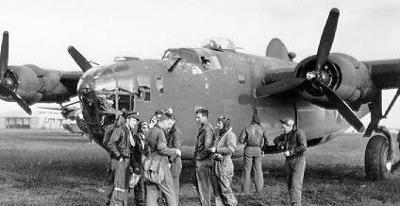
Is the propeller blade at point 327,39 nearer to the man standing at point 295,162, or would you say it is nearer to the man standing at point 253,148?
the man standing at point 253,148

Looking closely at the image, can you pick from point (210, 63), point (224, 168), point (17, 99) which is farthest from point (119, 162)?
point (17, 99)

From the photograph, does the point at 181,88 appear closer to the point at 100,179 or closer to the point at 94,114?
the point at 94,114

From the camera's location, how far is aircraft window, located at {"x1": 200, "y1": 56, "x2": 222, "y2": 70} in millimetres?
12109

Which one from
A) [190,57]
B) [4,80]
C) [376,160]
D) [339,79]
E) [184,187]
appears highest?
[190,57]

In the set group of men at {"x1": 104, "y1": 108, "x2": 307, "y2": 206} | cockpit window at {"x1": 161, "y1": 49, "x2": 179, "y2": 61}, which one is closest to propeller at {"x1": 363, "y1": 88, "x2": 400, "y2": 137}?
group of men at {"x1": 104, "y1": 108, "x2": 307, "y2": 206}

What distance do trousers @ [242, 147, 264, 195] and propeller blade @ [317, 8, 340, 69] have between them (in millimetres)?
2550

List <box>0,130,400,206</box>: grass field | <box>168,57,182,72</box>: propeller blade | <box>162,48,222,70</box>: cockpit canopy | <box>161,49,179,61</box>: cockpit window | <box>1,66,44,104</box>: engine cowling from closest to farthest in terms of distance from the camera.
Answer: <box>0,130,400,206</box>: grass field
<box>168,57,182,72</box>: propeller blade
<box>162,48,222,70</box>: cockpit canopy
<box>161,49,179,61</box>: cockpit window
<box>1,66,44,104</box>: engine cowling

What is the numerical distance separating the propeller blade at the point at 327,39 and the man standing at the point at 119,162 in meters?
5.40

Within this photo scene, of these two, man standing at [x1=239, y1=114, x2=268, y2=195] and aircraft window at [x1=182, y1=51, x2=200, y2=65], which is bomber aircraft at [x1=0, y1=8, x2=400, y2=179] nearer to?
aircraft window at [x1=182, y1=51, x2=200, y2=65]

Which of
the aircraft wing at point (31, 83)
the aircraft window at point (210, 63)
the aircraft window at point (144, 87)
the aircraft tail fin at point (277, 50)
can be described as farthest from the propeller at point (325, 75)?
the aircraft wing at point (31, 83)

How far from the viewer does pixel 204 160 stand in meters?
8.70

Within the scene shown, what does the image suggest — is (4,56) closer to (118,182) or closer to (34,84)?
(34,84)

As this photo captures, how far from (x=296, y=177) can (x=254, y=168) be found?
2.84 metres

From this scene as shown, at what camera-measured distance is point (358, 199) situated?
1018 cm
